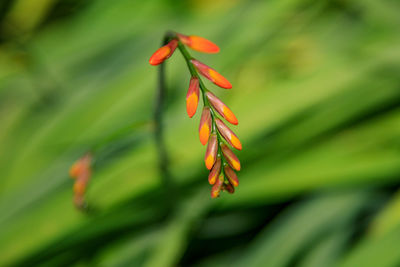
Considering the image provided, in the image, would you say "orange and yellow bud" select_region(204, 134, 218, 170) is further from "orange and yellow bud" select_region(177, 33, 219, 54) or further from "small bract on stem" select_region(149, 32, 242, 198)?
"orange and yellow bud" select_region(177, 33, 219, 54)

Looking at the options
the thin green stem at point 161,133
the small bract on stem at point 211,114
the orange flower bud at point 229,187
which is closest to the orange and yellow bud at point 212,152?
the small bract on stem at point 211,114

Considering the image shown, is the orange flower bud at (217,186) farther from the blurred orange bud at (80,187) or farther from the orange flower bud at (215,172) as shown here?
the blurred orange bud at (80,187)

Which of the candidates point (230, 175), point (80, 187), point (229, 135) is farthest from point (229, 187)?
A: point (80, 187)

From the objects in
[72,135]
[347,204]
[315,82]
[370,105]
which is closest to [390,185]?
[347,204]

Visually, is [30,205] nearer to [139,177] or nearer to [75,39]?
[139,177]

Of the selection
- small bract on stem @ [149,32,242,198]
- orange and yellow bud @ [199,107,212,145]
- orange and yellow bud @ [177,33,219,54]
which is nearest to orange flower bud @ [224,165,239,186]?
small bract on stem @ [149,32,242,198]

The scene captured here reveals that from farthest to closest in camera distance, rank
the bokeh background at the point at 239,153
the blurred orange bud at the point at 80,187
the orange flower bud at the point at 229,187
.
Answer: the bokeh background at the point at 239,153 < the blurred orange bud at the point at 80,187 < the orange flower bud at the point at 229,187

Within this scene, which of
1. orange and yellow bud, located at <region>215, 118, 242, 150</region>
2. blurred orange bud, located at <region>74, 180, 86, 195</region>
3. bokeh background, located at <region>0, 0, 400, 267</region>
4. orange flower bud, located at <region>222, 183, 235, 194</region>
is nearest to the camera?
orange and yellow bud, located at <region>215, 118, 242, 150</region>
